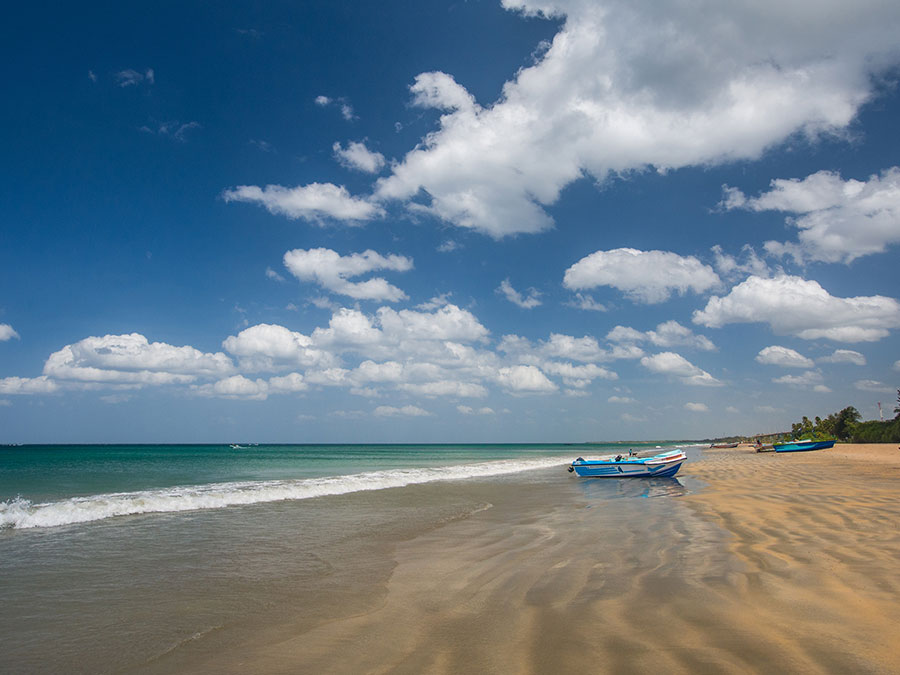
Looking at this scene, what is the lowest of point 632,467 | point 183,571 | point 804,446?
point 804,446

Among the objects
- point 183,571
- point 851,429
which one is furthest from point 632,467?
point 851,429

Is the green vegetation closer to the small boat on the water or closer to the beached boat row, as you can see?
the small boat on the water

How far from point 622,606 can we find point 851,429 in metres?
118

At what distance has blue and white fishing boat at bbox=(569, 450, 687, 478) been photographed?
98.1ft

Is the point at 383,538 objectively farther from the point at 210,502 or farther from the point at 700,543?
the point at 210,502

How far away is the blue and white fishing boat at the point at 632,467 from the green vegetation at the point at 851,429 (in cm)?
6891

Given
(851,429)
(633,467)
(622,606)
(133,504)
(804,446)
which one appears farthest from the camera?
(851,429)

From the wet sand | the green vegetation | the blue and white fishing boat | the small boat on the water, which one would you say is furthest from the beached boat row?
the green vegetation

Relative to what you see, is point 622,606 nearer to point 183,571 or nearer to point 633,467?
point 183,571

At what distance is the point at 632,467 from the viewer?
3081 cm

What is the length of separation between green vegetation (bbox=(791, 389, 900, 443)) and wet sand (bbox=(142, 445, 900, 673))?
89711 mm

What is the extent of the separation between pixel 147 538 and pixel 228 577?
5148 millimetres

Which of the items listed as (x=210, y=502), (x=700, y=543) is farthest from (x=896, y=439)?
(x=210, y=502)

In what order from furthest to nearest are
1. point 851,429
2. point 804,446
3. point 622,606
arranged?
point 851,429 < point 804,446 < point 622,606
